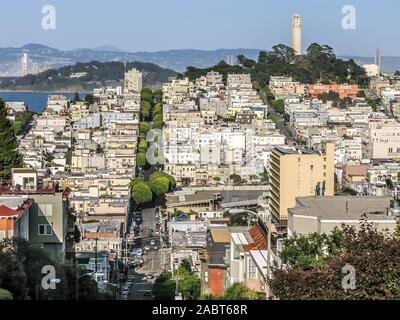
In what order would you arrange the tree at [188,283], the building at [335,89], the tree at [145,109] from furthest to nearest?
the building at [335,89] < the tree at [145,109] < the tree at [188,283]

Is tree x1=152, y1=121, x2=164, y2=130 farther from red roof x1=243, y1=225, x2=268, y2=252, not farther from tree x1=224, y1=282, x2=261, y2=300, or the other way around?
tree x1=224, y1=282, x2=261, y2=300

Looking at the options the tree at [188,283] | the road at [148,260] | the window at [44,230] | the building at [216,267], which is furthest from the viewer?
the road at [148,260]

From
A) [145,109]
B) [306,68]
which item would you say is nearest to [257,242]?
[145,109]

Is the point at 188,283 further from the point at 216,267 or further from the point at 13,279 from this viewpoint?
the point at 13,279

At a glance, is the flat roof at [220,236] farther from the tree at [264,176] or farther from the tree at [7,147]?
the tree at [264,176]

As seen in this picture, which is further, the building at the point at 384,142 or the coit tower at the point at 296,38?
the coit tower at the point at 296,38

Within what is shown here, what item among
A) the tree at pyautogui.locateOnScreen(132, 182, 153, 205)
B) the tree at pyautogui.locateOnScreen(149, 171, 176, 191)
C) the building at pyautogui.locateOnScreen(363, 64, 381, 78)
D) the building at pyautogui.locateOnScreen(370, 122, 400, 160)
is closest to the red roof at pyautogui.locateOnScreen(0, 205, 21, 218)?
the tree at pyautogui.locateOnScreen(132, 182, 153, 205)

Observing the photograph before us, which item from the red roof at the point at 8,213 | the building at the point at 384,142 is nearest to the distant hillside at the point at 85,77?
the building at the point at 384,142

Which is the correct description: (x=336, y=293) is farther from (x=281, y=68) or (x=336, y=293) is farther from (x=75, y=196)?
(x=281, y=68)
